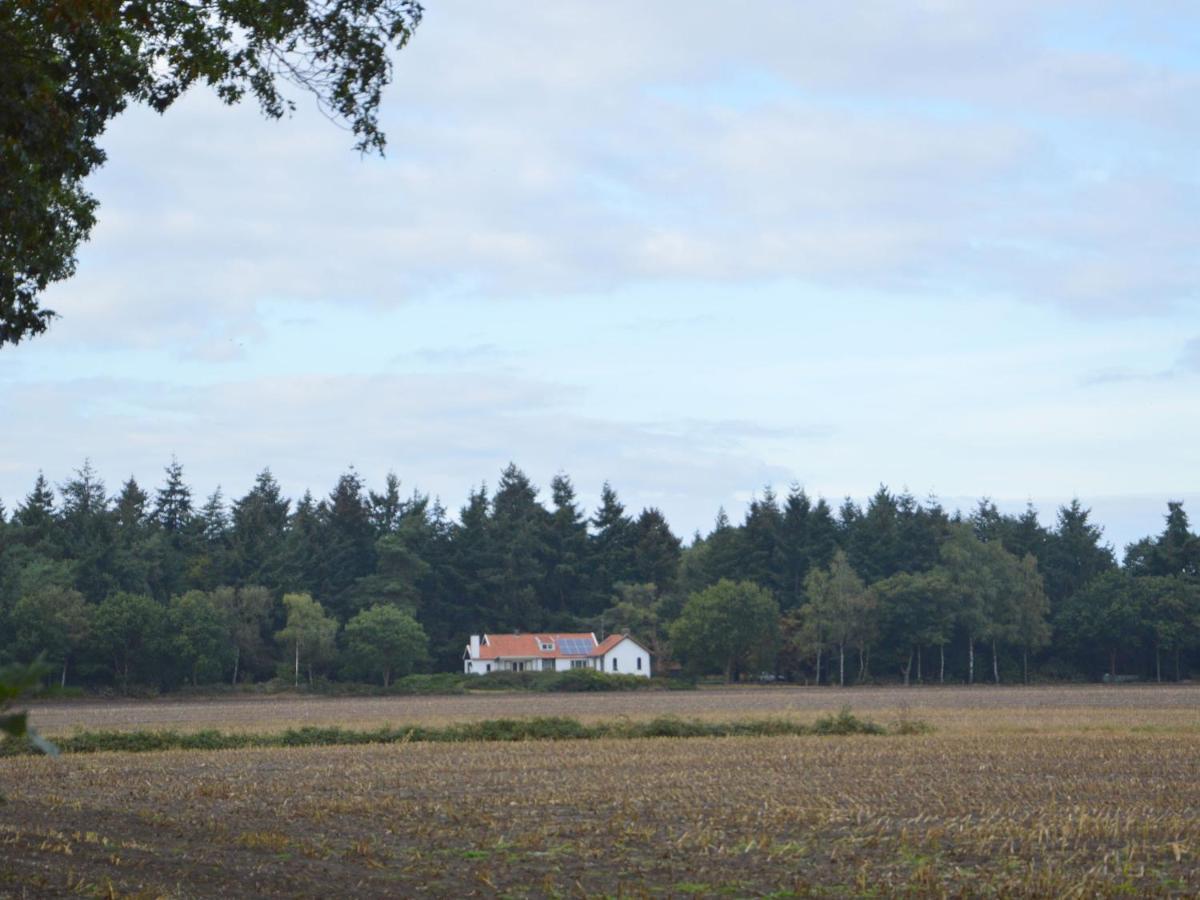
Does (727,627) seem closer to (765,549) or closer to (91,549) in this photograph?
(765,549)

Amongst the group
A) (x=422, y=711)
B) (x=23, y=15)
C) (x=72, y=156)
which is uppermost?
(x=23, y=15)

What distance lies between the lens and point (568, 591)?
5300 inches

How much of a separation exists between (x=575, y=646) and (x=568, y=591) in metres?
16.6

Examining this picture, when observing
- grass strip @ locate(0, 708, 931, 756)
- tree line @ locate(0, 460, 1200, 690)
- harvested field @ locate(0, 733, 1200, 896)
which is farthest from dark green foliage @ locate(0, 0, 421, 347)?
tree line @ locate(0, 460, 1200, 690)

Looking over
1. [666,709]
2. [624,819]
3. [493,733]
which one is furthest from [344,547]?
[624,819]

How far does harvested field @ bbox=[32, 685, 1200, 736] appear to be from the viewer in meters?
50.5

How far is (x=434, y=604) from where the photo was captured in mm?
124438

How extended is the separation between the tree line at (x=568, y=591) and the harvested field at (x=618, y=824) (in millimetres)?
66007

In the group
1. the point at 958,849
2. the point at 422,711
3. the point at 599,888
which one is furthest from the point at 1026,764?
the point at 422,711

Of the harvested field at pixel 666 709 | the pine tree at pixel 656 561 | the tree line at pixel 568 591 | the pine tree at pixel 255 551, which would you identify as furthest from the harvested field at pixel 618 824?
the pine tree at pixel 656 561

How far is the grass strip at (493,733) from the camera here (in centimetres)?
3978

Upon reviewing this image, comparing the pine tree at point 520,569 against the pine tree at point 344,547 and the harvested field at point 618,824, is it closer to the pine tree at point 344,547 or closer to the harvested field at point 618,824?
the pine tree at point 344,547

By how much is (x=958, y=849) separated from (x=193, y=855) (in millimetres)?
9694

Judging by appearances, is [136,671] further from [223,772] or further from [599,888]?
[599,888]
